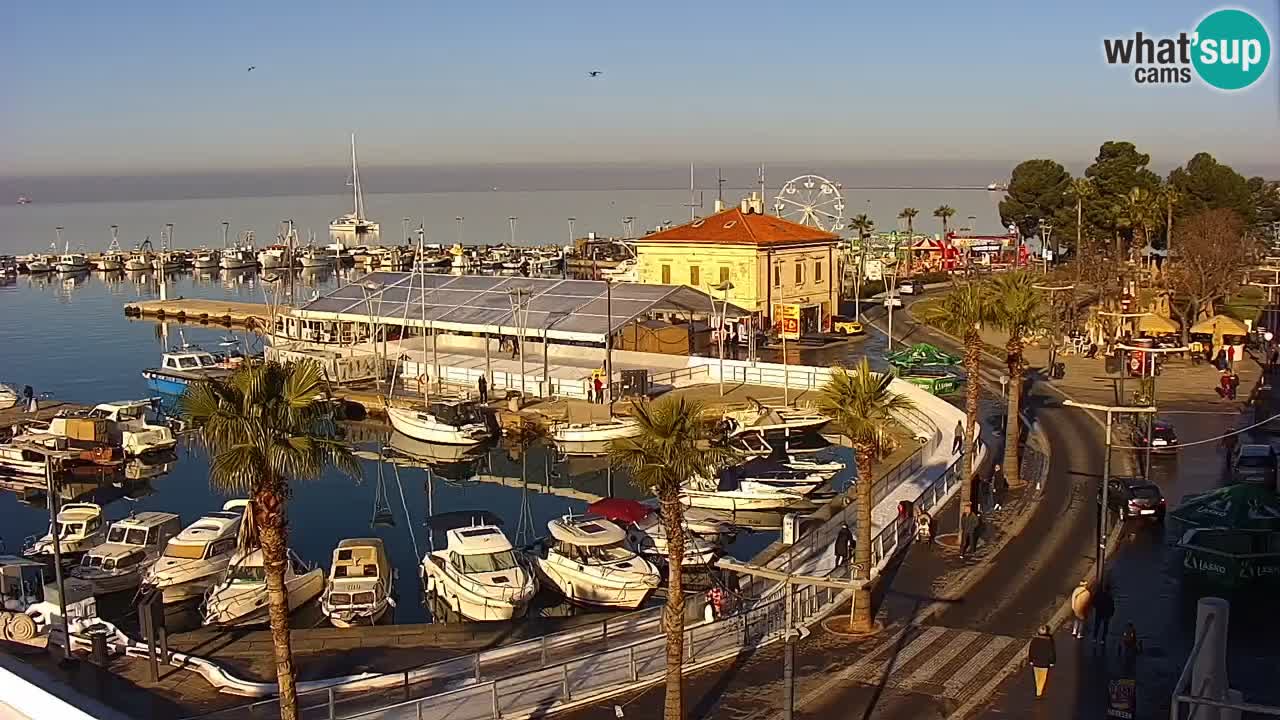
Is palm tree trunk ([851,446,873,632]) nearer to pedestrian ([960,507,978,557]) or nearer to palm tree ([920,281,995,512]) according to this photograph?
pedestrian ([960,507,978,557])

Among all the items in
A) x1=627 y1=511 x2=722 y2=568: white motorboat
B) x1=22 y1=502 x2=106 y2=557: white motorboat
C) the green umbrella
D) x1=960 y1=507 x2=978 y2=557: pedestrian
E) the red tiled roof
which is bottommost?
x1=22 y1=502 x2=106 y2=557: white motorboat

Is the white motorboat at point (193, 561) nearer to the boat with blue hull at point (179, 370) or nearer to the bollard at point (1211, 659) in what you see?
the bollard at point (1211, 659)

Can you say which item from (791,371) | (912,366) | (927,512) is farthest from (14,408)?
(927,512)

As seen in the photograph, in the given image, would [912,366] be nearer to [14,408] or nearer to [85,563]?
[85,563]

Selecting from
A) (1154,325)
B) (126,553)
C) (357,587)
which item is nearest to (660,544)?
(357,587)

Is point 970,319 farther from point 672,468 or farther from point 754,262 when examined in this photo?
point 754,262

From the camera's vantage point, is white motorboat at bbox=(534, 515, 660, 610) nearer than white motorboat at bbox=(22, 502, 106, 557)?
Yes

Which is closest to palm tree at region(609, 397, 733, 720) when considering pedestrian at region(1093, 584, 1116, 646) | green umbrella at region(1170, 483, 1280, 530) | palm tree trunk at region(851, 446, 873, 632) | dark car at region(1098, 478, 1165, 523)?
palm tree trunk at region(851, 446, 873, 632)
